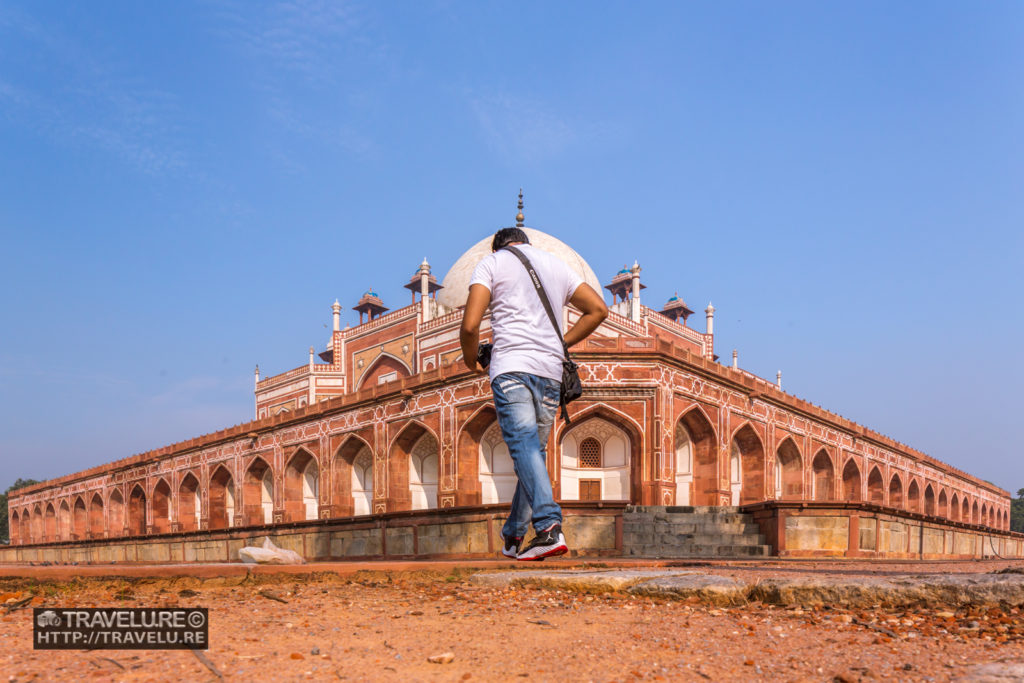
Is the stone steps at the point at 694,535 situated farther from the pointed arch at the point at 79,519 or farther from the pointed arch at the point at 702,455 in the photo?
the pointed arch at the point at 79,519

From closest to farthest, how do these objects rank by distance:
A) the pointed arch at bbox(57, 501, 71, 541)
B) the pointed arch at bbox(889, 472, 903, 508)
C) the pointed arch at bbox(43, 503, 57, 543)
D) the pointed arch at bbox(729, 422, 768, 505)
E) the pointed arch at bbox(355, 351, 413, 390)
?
the pointed arch at bbox(729, 422, 768, 505) < the pointed arch at bbox(355, 351, 413, 390) < the pointed arch at bbox(889, 472, 903, 508) < the pointed arch at bbox(57, 501, 71, 541) < the pointed arch at bbox(43, 503, 57, 543)

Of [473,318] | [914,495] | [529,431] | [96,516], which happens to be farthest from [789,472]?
[96,516]

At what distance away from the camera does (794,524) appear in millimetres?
12414

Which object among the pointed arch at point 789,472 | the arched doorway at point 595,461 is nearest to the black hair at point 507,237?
the arched doorway at point 595,461

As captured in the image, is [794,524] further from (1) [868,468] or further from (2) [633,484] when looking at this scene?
(1) [868,468]

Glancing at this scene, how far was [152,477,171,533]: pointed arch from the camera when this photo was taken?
31.4m

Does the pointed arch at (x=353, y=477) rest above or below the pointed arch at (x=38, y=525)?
above

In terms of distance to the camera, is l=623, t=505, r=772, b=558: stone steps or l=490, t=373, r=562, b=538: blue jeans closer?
l=490, t=373, r=562, b=538: blue jeans

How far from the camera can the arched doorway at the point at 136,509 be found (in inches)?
1292

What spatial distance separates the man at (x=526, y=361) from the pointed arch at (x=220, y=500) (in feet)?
91.0

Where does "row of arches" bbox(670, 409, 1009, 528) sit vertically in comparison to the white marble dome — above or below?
below

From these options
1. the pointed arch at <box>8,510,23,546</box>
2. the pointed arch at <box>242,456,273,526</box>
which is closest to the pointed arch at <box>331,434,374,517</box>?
the pointed arch at <box>242,456,273,526</box>

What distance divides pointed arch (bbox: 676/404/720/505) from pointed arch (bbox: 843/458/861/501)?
10385 mm

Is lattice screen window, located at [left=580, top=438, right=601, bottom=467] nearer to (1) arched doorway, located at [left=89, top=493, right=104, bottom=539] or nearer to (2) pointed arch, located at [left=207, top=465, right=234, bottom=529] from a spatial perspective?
(2) pointed arch, located at [left=207, top=465, right=234, bottom=529]
